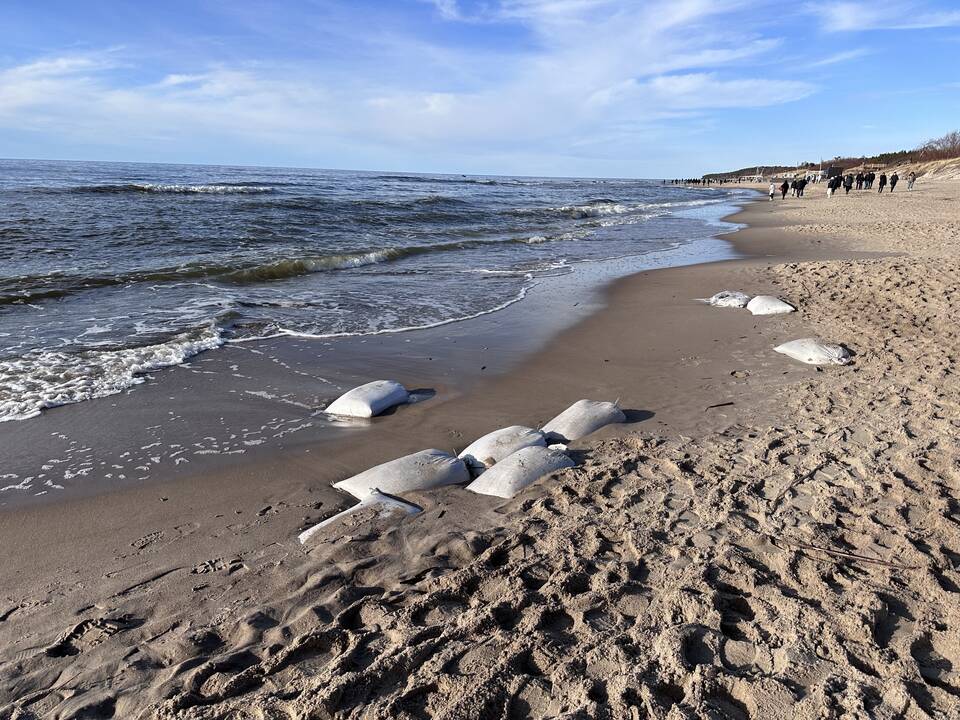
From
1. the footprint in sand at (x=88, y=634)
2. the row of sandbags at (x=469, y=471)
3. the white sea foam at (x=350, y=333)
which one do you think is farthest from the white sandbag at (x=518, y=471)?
the white sea foam at (x=350, y=333)

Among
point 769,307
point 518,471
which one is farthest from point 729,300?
point 518,471

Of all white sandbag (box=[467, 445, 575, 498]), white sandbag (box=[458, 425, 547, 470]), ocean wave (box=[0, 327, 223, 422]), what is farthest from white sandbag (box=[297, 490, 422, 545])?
ocean wave (box=[0, 327, 223, 422])

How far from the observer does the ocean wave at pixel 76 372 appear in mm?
5164

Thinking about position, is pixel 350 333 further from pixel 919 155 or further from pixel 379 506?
pixel 919 155

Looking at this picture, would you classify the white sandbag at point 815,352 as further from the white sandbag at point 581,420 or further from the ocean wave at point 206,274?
the ocean wave at point 206,274

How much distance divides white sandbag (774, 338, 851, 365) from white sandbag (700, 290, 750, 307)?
232 centimetres

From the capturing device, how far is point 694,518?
3311 millimetres

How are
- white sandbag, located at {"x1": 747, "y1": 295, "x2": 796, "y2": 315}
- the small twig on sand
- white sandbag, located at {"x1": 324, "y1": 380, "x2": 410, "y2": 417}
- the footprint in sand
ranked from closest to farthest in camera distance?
the footprint in sand
the small twig on sand
white sandbag, located at {"x1": 324, "y1": 380, "x2": 410, "y2": 417}
white sandbag, located at {"x1": 747, "y1": 295, "x2": 796, "y2": 315}

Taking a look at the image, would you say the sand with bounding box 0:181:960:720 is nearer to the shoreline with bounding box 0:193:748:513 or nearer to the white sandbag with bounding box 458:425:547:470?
the shoreline with bounding box 0:193:748:513

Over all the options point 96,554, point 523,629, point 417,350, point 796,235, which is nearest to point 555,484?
point 523,629

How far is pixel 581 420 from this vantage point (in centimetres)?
459

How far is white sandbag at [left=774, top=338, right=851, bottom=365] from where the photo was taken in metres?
5.96

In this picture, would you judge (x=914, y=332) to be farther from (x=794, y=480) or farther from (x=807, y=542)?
(x=807, y=542)

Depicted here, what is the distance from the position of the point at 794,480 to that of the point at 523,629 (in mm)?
2232
